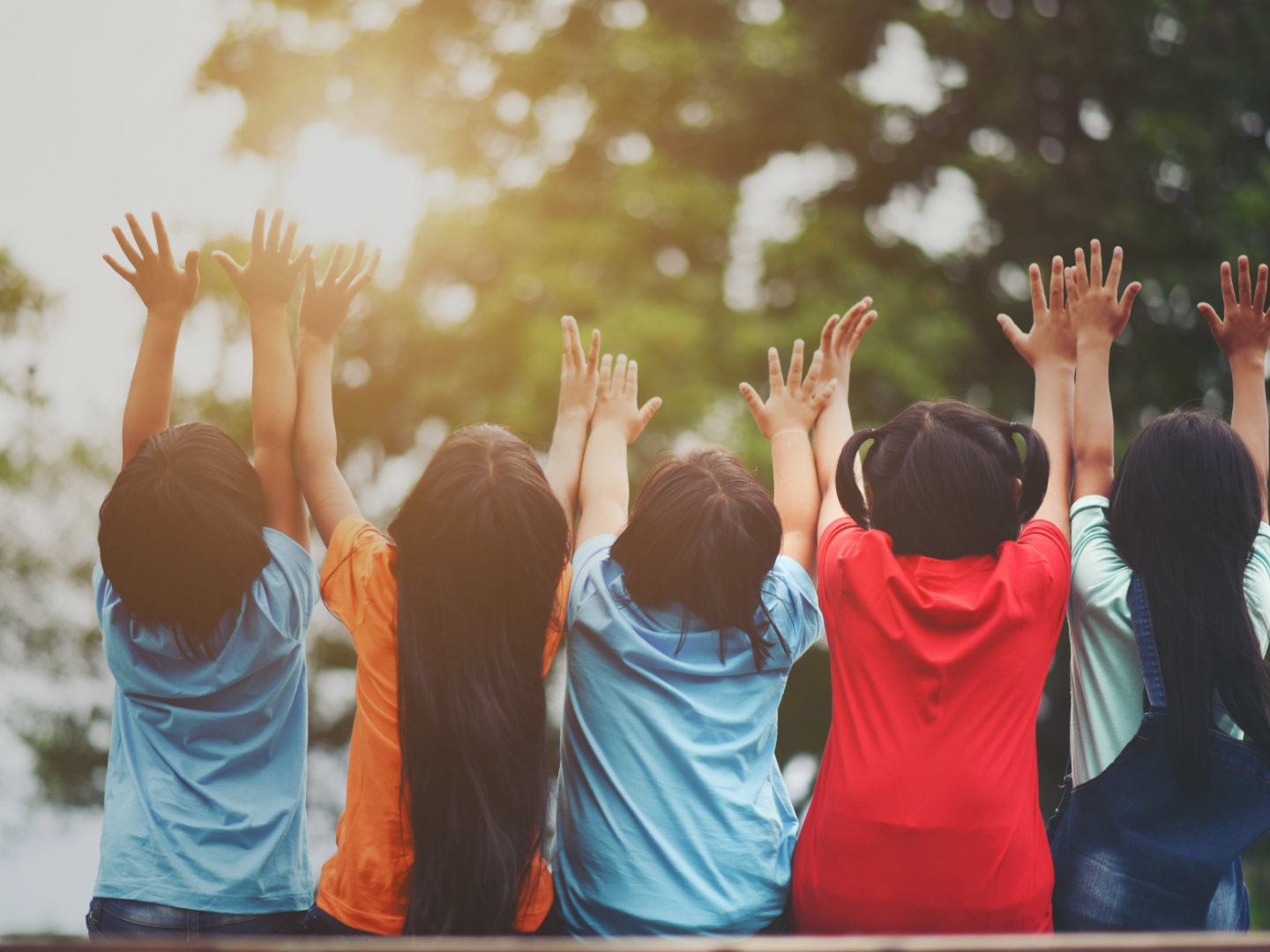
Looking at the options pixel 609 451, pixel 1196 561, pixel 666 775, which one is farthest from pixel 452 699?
pixel 1196 561

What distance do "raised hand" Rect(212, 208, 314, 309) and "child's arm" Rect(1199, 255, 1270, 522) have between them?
1.96 metres

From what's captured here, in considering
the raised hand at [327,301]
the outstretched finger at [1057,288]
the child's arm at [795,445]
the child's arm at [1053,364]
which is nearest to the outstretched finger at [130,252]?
the raised hand at [327,301]

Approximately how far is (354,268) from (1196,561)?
5.90ft

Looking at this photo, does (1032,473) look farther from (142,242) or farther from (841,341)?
(142,242)

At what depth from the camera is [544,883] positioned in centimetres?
172

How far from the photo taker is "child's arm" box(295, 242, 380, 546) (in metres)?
1.98

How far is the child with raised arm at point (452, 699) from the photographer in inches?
63.3

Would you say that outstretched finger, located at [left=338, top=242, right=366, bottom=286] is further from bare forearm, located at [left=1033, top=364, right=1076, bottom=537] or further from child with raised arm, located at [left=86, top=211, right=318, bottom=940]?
bare forearm, located at [left=1033, top=364, right=1076, bottom=537]

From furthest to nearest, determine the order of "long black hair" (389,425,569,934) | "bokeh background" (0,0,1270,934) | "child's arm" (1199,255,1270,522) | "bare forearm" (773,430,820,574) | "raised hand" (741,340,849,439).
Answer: "bokeh background" (0,0,1270,934) → "raised hand" (741,340,849,439) → "child's arm" (1199,255,1270,522) → "bare forearm" (773,430,820,574) → "long black hair" (389,425,569,934)

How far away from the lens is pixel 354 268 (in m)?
2.24

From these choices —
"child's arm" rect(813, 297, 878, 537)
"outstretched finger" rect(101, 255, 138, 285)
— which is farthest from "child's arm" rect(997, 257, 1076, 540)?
"outstretched finger" rect(101, 255, 138, 285)

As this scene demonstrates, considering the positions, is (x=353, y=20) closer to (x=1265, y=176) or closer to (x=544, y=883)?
(x=1265, y=176)

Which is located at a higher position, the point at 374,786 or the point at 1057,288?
the point at 1057,288

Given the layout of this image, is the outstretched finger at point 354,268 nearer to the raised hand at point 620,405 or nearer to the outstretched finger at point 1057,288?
the raised hand at point 620,405
